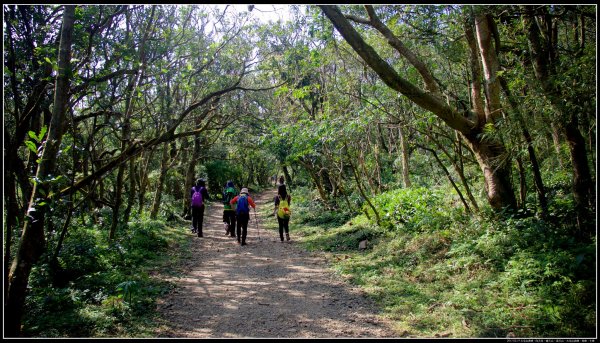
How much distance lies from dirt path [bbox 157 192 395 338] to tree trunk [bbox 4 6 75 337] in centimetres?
165

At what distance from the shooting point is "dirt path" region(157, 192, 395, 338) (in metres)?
5.09

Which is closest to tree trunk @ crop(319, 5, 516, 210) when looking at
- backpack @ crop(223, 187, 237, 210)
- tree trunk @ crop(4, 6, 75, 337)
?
tree trunk @ crop(4, 6, 75, 337)

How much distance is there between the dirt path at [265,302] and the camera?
509 centimetres

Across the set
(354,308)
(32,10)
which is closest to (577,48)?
(354,308)

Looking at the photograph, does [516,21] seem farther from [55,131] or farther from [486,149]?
[55,131]

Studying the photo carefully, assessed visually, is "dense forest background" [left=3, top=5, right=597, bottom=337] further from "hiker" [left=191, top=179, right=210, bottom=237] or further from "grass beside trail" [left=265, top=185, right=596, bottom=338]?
"hiker" [left=191, top=179, right=210, bottom=237]

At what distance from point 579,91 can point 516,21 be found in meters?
3.24

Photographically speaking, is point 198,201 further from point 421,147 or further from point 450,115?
point 450,115

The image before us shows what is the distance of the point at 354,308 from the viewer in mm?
5883

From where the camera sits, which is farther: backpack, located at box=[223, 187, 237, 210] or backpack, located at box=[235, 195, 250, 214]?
backpack, located at box=[223, 187, 237, 210]

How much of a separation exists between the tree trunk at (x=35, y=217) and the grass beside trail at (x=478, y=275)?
462 cm

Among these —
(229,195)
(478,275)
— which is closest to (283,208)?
(229,195)

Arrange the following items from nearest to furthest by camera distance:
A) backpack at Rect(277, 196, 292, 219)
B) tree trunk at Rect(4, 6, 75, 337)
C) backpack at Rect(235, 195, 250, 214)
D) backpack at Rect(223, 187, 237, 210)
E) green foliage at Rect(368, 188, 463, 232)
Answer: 1. tree trunk at Rect(4, 6, 75, 337)
2. green foliage at Rect(368, 188, 463, 232)
3. backpack at Rect(235, 195, 250, 214)
4. backpack at Rect(277, 196, 292, 219)
5. backpack at Rect(223, 187, 237, 210)

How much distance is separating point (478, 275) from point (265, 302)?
344 centimetres
